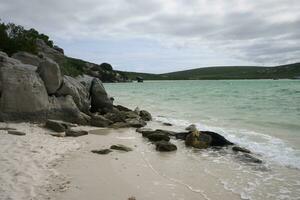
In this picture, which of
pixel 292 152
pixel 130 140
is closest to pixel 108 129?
pixel 130 140

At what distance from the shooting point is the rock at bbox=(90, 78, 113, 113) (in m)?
26.4

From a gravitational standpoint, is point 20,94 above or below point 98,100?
above

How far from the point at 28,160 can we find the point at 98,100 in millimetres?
16387

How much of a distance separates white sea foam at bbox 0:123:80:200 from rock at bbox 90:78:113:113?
1037 centimetres

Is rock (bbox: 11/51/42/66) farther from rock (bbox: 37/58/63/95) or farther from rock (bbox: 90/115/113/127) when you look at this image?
rock (bbox: 90/115/113/127)

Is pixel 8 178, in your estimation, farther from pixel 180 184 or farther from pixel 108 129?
pixel 108 129

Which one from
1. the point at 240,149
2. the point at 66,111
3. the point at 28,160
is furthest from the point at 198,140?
the point at 28,160

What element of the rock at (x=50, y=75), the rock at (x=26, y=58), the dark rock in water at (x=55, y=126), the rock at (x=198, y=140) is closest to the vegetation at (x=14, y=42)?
the rock at (x=26, y=58)

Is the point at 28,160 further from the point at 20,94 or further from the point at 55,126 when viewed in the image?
the point at 20,94

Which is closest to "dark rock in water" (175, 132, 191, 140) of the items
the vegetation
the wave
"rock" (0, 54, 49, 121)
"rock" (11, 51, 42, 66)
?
the wave

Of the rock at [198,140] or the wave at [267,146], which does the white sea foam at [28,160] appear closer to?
the rock at [198,140]

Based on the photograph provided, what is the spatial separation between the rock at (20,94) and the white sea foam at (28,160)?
1.61 metres

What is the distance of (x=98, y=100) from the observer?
26.6 m

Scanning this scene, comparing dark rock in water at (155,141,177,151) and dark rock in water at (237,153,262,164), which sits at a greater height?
dark rock in water at (155,141,177,151)
